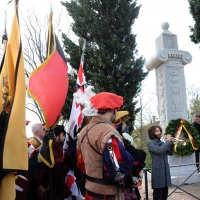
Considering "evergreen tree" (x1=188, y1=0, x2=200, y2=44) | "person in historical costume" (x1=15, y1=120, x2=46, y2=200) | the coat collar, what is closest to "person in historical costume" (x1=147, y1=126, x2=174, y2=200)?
"person in historical costume" (x1=15, y1=120, x2=46, y2=200)

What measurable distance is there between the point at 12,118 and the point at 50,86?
3.75 feet

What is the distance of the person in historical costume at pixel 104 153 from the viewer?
250 centimetres

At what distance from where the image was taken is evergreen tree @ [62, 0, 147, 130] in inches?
384

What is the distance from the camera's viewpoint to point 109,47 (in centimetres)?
1014

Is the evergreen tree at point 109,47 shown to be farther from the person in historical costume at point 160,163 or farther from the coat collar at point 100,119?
the coat collar at point 100,119

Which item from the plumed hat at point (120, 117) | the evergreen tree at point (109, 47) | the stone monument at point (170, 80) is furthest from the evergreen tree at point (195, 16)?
the plumed hat at point (120, 117)

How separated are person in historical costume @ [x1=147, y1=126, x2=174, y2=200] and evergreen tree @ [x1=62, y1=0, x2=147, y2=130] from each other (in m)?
4.70

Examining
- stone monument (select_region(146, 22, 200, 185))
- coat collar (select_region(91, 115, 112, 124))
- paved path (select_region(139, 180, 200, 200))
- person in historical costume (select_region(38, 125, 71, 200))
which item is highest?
stone monument (select_region(146, 22, 200, 185))

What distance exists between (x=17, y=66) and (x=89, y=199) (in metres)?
1.54

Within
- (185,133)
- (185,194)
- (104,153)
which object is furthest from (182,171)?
(104,153)

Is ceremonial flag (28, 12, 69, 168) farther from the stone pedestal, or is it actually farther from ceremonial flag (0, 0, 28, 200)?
the stone pedestal

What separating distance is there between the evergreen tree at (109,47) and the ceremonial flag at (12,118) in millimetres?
7355

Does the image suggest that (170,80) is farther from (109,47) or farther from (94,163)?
(94,163)

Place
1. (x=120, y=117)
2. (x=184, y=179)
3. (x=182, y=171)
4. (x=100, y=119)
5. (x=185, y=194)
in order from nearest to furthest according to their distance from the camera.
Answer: (x=100, y=119), (x=120, y=117), (x=185, y=194), (x=184, y=179), (x=182, y=171)
